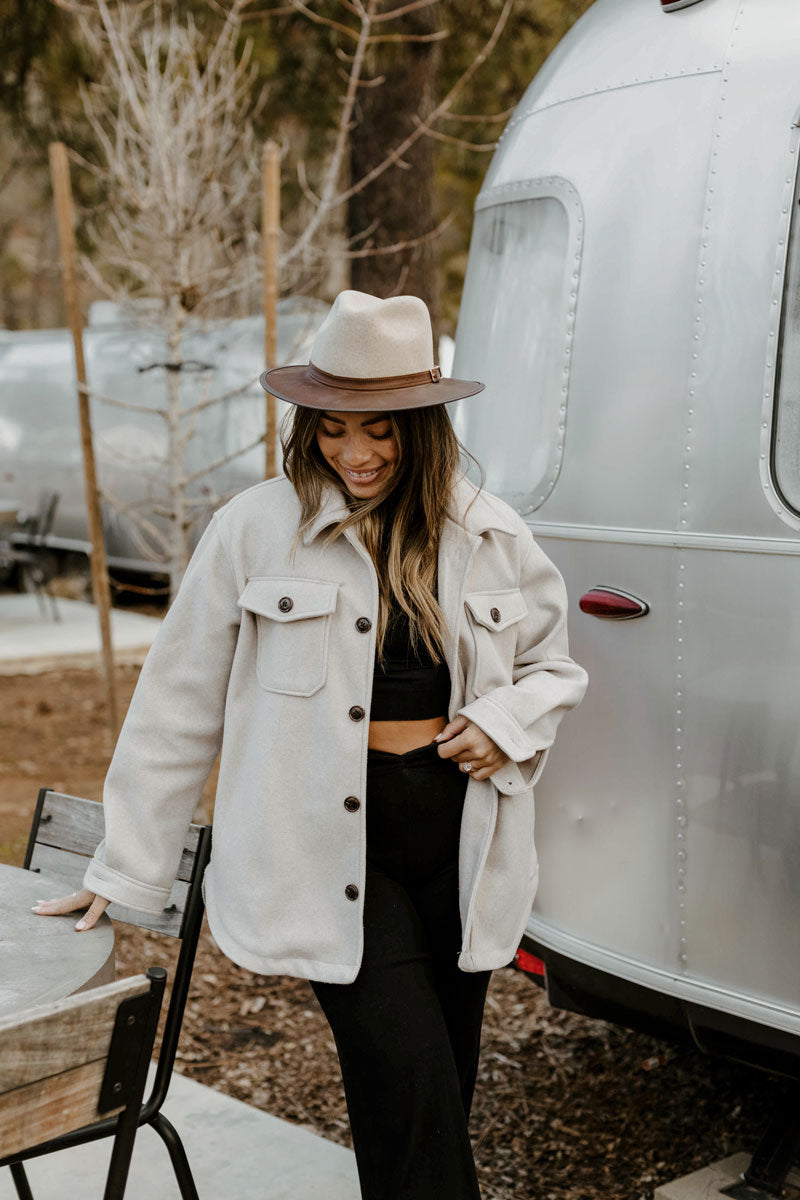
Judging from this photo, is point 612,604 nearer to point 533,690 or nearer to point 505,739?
point 533,690

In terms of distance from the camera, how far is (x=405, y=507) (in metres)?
2.55

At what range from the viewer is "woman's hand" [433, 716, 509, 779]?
2.47 metres

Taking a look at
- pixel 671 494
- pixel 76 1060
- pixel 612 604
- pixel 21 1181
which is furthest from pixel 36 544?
pixel 76 1060

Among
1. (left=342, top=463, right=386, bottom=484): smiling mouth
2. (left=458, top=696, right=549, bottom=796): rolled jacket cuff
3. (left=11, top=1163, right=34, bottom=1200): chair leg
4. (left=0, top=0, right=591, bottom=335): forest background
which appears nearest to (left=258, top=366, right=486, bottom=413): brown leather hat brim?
(left=342, top=463, right=386, bottom=484): smiling mouth

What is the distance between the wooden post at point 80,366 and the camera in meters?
5.29

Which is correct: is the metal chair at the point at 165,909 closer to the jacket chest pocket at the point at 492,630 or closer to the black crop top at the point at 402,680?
the black crop top at the point at 402,680

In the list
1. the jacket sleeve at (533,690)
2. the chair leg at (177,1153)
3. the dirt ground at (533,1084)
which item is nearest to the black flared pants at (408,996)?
the jacket sleeve at (533,690)

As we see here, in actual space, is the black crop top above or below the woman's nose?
below

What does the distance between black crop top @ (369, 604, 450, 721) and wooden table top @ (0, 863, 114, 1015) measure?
A: 0.66 meters

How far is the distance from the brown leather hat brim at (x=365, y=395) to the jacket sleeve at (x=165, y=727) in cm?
29

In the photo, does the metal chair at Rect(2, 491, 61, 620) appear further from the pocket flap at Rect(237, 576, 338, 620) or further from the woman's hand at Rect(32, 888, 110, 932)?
the pocket flap at Rect(237, 576, 338, 620)

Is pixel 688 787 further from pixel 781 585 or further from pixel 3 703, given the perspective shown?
pixel 3 703

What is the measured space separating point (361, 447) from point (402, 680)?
43cm

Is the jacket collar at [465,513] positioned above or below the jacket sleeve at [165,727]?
above
